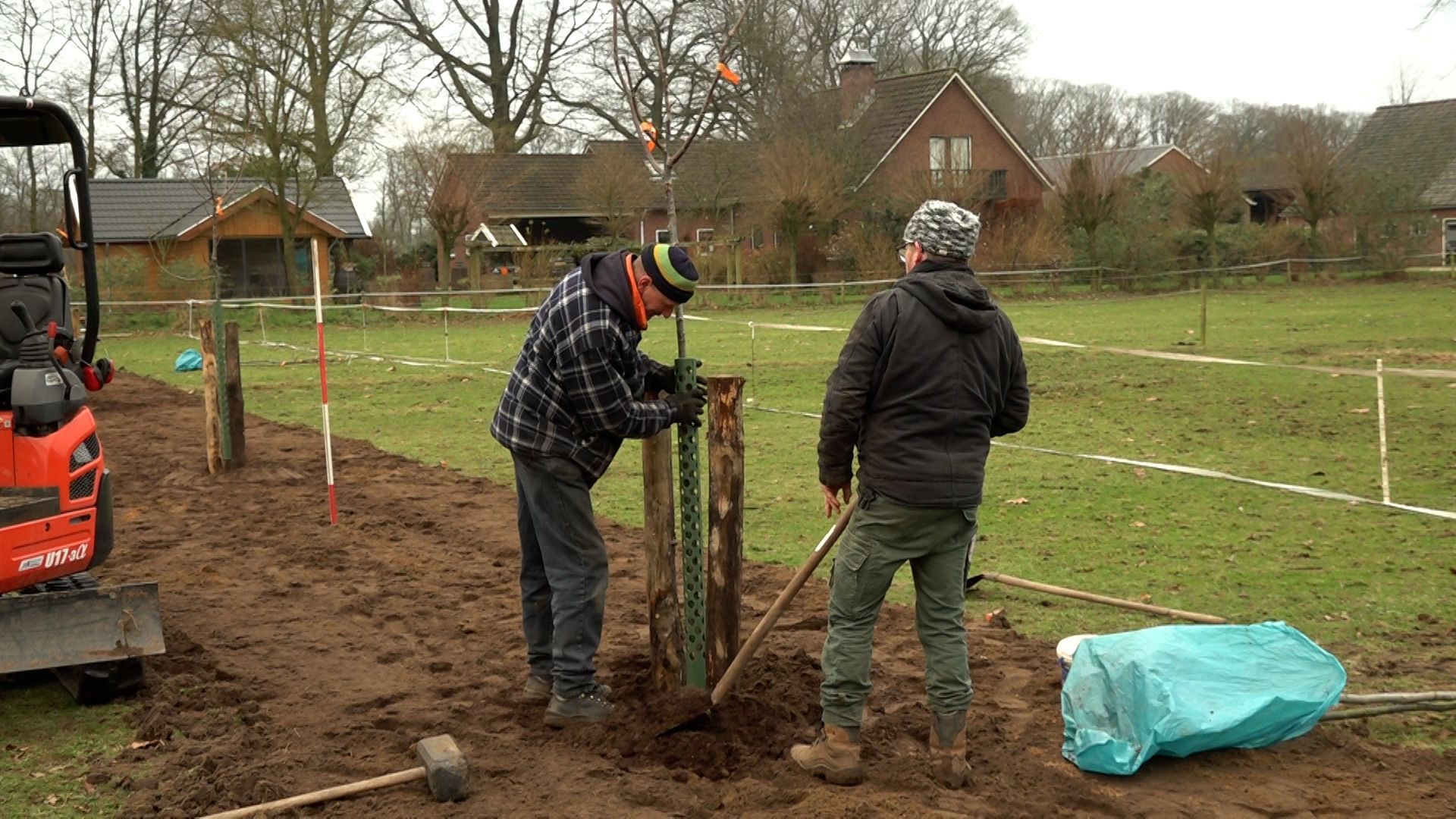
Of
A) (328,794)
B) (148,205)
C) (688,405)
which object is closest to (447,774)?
(328,794)

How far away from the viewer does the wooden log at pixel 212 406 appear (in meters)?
11.7

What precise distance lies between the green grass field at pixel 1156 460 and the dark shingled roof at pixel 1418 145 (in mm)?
30090

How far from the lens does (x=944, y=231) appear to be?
4594 mm

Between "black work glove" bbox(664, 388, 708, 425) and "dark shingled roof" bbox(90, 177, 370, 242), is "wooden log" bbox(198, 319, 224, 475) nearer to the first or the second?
"black work glove" bbox(664, 388, 708, 425)

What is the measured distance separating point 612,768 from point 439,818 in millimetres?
710

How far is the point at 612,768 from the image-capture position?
478 centimetres

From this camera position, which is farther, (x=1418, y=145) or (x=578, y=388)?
(x=1418, y=145)

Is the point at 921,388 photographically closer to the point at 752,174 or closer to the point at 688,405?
the point at 688,405

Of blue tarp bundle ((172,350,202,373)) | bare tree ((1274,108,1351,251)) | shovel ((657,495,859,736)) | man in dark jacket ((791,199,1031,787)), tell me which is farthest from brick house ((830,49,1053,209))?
man in dark jacket ((791,199,1031,787))

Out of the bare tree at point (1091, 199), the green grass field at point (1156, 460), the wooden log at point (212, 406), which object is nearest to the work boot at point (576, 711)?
the green grass field at point (1156, 460)

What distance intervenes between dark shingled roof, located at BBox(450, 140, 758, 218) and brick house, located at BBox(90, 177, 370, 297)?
4272 mm

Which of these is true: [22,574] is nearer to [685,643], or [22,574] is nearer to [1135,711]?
[685,643]

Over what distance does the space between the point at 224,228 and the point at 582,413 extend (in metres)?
40.1

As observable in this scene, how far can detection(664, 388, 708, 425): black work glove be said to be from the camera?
5.09m
